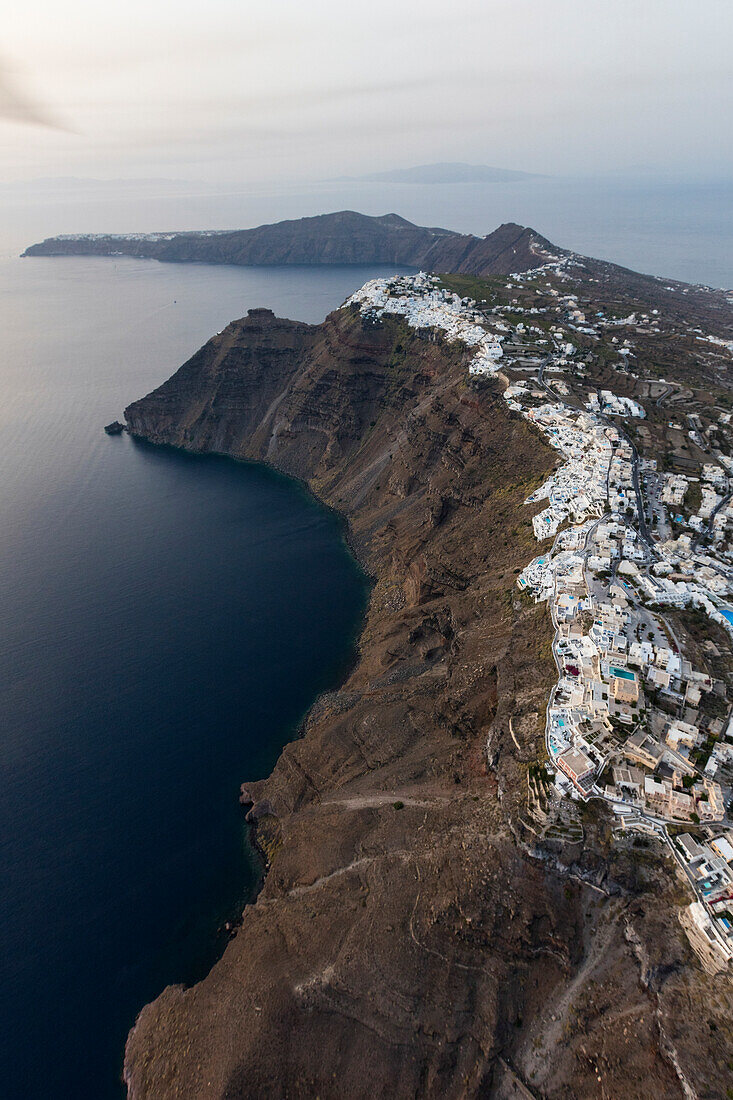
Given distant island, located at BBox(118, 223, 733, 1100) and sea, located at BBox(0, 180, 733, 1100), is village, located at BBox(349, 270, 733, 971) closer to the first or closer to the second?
distant island, located at BBox(118, 223, 733, 1100)

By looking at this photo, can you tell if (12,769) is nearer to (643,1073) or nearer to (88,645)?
(88,645)

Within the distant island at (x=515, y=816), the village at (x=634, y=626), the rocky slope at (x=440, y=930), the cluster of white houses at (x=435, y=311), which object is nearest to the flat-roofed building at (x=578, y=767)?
the village at (x=634, y=626)

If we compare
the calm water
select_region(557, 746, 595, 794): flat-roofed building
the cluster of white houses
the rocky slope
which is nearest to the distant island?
the rocky slope

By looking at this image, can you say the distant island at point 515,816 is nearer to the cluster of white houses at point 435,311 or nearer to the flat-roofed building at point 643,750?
the flat-roofed building at point 643,750

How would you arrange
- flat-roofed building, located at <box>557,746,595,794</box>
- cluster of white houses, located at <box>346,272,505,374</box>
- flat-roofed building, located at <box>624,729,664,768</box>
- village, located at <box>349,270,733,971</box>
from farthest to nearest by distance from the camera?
cluster of white houses, located at <box>346,272,505,374</box>
flat-roofed building, located at <box>624,729,664,768</box>
flat-roofed building, located at <box>557,746,595,794</box>
village, located at <box>349,270,733,971</box>

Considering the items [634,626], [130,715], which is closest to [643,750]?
[634,626]

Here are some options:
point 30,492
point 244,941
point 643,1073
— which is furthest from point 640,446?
point 30,492
